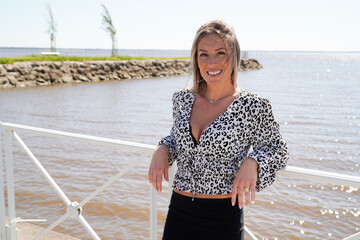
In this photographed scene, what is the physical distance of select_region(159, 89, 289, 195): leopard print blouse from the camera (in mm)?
1652

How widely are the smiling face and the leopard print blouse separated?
12cm

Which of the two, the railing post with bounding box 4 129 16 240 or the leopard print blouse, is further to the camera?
the railing post with bounding box 4 129 16 240

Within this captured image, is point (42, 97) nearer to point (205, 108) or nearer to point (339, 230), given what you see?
point (339, 230)

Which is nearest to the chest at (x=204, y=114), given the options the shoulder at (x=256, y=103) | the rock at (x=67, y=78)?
the shoulder at (x=256, y=103)

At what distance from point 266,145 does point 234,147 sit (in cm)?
13

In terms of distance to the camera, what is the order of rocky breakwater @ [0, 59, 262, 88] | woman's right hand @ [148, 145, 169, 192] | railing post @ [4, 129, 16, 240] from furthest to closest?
rocky breakwater @ [0, 59, 262, 88], railing post @ [4, 129, 16, 240], woman's right hand @ [148, 145, 169, 192]

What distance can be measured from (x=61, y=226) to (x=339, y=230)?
3888 mm

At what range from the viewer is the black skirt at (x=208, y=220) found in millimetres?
1732

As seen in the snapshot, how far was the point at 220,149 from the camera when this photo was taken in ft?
5.54

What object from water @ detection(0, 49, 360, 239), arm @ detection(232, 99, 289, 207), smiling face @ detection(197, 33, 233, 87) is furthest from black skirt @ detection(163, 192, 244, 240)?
water @ detection(0, 49, 360, 239)

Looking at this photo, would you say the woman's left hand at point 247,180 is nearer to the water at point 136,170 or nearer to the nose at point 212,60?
the nose at point 212,60

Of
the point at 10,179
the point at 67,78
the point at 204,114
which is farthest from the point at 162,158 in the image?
the point at 67,78

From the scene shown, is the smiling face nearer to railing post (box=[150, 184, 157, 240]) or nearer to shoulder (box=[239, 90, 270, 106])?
shoulder (box=[239, 90, 270, 106])

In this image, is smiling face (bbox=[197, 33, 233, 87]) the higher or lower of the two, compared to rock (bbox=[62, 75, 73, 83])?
higher
